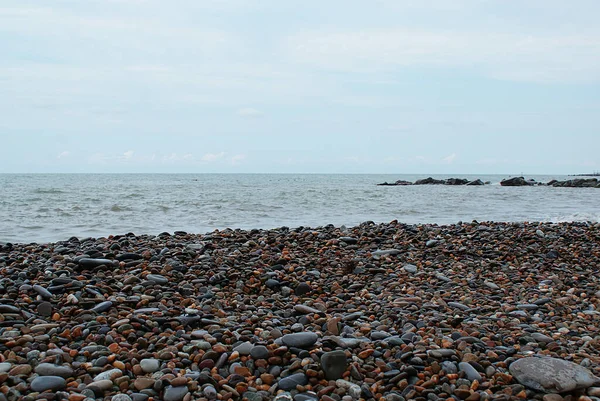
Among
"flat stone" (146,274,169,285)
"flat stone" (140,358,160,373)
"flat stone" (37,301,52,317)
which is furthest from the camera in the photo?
"flat stone" (146,274,169,285)

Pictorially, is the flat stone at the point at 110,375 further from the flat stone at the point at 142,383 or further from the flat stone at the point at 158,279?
the flat stone at the point at 158,279

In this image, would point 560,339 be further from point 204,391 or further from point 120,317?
point 120,317

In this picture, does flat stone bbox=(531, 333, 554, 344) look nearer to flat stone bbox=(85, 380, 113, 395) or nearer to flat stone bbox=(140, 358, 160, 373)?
flat stone bbox=(140, 358, 160, 373)

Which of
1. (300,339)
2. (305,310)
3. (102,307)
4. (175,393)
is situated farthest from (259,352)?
(102,307)

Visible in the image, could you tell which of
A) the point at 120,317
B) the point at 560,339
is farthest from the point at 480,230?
the point at 120,317

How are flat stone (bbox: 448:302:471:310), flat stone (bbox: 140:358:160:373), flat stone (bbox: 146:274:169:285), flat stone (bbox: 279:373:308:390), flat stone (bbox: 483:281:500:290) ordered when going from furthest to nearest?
flat stone (bbox: 483:281:500:290) < flat stone (bbox: 146:274:169:285) < flat stone (bbox: 448:302:471:310) < flat stone (bbox: 140:358:160:373) < flat stone (bbox: 279:373:308:390)

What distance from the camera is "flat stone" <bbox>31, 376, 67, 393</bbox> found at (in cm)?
311

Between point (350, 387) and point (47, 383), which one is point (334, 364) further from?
point (47, 383)

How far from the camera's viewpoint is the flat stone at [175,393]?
3.10 meters

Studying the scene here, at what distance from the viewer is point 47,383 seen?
10.3 ft

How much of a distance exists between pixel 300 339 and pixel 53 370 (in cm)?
171

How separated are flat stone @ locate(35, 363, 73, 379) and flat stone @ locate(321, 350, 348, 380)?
171cm

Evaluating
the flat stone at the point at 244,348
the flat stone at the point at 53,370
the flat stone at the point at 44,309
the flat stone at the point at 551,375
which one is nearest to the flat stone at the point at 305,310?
the flat stone at the point at 244,348

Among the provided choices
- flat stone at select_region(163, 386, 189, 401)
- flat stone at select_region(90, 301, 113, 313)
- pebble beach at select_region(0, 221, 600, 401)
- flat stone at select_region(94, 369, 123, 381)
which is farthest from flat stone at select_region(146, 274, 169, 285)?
flat stone at select_region(163, 386, 189, 401)
